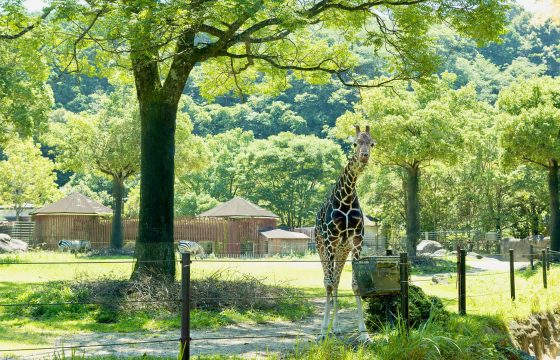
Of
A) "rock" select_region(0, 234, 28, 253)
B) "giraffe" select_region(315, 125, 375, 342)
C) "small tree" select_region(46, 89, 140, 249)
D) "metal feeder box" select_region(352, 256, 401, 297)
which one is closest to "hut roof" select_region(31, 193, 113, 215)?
"small tree" select_region(46, 89, 140, 249)

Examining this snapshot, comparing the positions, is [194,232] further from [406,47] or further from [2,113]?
[406,47]

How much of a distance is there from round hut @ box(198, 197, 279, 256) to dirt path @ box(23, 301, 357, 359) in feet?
93.2

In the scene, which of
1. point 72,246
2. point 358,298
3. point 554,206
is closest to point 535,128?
point 554,206

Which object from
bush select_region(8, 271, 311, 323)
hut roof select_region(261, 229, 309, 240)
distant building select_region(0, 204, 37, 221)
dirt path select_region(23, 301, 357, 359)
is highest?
distant building select_region(0, 204, 37, 221)

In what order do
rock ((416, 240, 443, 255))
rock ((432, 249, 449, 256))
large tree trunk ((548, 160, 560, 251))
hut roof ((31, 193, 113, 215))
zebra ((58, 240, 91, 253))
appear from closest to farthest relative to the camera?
large tree trunk ((548, 160, 560, 251))
rock ((432, 249, 449, 256))
rock ((416, 240, 443, 255))
zebra ((58, 240, 91, 253))
hut roof ((31, 193, 113, 215))

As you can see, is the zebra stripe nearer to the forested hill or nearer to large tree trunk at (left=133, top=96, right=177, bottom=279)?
large tree trunk at (left=133, top=96, right=177, bottom=279)

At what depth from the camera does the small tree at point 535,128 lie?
25.5 m

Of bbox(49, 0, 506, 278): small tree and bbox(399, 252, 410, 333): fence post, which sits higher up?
bbox(49, 0, 506, 278): small tree

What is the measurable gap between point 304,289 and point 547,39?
90203 mm

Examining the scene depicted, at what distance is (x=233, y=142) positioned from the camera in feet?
210

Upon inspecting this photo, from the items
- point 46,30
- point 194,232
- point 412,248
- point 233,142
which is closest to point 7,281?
point 46,30

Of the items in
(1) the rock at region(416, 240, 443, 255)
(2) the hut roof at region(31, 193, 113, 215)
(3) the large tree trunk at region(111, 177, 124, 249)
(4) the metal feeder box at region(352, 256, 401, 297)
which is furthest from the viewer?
(2) the hut roof at region(31, 193, 113, 215)

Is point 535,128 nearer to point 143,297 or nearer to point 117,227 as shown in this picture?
point 143,297

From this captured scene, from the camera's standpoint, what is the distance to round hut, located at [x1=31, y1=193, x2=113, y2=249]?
4212cm
